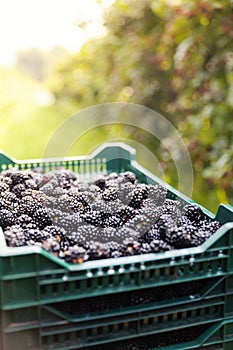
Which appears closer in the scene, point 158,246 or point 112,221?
point 158,246

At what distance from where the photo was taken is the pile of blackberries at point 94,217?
3.54 feet

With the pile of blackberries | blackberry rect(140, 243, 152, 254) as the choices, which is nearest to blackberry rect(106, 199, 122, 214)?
the pile of blackberries

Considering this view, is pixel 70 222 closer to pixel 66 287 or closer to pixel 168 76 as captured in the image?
pixel 66 287

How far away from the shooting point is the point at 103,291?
100 centimetres

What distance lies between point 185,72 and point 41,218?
73.7 inches

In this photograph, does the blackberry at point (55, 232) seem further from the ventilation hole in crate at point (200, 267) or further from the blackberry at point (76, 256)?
the ventilation hole in crate at point (200, 267)

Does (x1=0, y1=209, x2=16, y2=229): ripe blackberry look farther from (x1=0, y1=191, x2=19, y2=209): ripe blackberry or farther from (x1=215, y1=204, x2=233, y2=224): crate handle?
(x1=215, y1=204, x2=233, y2=224): crate handle

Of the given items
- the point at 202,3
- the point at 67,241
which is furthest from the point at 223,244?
the point at 202,3

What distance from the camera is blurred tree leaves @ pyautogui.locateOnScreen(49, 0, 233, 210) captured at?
2.53m

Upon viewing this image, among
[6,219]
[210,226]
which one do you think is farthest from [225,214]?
[6,219]

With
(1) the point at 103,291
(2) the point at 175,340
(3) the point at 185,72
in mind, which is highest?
(3) the point at 185,72

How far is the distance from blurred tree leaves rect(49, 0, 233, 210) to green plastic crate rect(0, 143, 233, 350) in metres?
1.41

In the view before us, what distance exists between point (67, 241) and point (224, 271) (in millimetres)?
328

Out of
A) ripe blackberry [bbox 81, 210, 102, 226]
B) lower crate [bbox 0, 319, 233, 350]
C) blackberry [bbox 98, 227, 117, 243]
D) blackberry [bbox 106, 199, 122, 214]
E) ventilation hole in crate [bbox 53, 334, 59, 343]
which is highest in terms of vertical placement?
blackberry [bbox 106, 199, 122, 214]
